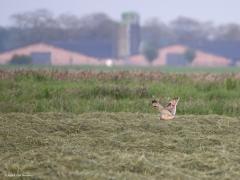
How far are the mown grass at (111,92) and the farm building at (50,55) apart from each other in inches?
2681

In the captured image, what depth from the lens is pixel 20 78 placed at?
62.5 feet

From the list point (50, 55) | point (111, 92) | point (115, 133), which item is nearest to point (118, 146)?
point (115, 133)

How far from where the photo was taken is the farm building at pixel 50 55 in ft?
291

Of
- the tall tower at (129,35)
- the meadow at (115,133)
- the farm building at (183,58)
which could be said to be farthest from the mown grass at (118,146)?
the tall tower at (129,35)

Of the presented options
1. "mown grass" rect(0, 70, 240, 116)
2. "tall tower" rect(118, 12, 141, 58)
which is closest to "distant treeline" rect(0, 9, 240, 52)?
"tall tower" rect(118, 12, 141, 58)

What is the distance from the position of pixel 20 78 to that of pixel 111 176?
12.5 meters

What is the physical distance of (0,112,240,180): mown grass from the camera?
284 inches

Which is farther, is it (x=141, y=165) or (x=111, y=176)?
(x=141, y=165)

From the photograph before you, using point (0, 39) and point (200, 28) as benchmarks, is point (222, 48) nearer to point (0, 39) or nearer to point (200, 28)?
point (200, 28)

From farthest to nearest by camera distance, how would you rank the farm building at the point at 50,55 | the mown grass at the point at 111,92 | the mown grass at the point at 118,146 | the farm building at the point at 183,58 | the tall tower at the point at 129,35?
the tall tower at the point at 129,35 < the farm building at the point at 183,58 < the farm building at the point at 50,55 < the mown grass at the point at 111,92 < the mown grass at the point at 118,146

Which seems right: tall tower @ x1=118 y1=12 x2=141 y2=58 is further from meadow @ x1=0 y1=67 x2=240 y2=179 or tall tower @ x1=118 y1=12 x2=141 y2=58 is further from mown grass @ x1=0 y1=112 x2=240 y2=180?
mown grass @ x1=0 y1=112 x2=240 y2=180

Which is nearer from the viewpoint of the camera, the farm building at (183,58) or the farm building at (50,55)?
the farm building at (50,55)

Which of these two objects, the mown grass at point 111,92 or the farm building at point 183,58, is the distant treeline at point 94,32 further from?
the mown grass at point 111,92

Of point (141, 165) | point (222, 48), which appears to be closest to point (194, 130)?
point (141, 165)
